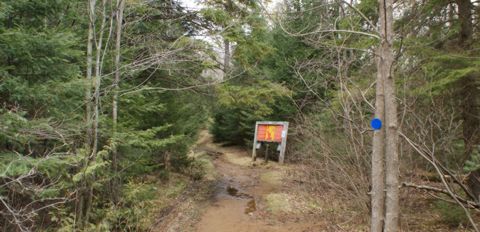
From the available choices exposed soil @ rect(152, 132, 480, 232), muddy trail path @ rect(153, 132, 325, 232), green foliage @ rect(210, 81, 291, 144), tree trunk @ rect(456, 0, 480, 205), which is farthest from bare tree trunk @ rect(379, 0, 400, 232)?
green foliage @ rect(210, 81, 291, 144)

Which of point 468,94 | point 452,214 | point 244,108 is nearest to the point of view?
point 452,214

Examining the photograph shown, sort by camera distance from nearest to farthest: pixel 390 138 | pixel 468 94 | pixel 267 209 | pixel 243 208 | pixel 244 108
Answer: pixel 390 138
pixel 468 94
pixel 267 209
pixel 243 208
pixel 244 108

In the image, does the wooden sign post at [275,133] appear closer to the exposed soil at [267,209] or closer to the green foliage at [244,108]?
the green foliage at [244,108]

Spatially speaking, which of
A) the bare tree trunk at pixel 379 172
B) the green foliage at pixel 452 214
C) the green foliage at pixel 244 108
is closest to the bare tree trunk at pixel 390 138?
the bare tree trunk at pixel 379 172

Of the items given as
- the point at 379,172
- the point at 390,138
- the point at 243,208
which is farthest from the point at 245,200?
the point at 390,138

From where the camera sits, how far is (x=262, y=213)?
9227mm

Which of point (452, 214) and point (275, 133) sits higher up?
point (275, 133)

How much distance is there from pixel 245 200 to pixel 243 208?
0.90 m

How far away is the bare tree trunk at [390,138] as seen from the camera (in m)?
2.46

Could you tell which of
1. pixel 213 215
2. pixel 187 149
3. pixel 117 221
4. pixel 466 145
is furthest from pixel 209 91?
pixel 466 145

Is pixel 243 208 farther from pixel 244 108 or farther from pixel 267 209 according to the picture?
pixel 244 108

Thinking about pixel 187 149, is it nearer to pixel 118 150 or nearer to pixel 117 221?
pixel 118 150

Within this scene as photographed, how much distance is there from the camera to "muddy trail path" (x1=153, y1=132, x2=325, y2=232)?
8031 mm

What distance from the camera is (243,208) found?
386 inches
